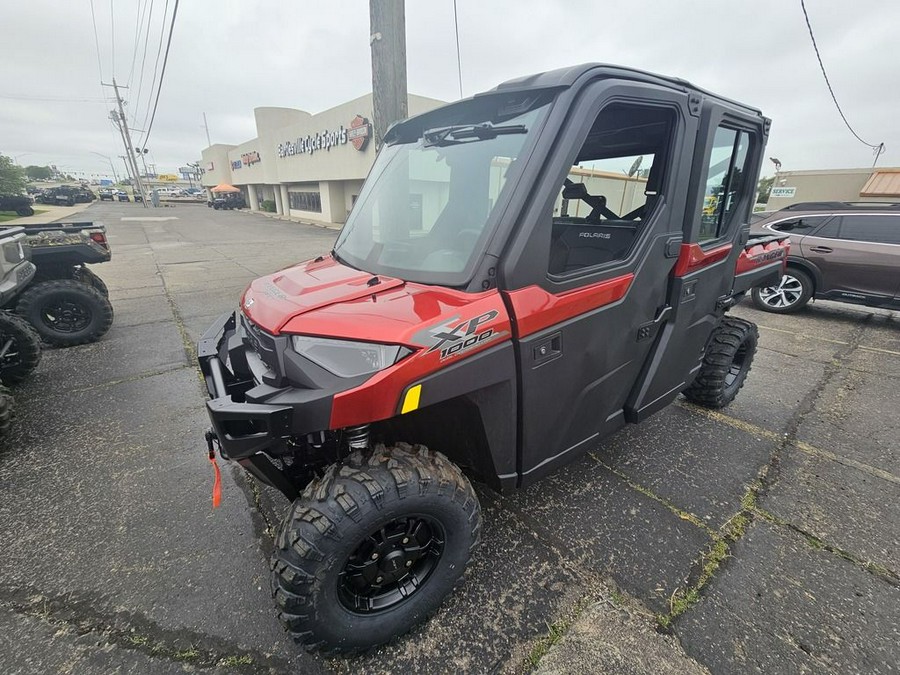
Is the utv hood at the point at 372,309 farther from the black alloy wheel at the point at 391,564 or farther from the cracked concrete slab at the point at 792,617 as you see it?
the cracked concrete slab at the point at 792,617

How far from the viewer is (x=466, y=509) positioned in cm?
167

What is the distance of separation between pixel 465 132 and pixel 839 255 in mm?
7225

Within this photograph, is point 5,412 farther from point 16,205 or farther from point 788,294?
point 16,205

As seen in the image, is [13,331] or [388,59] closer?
[13,331]

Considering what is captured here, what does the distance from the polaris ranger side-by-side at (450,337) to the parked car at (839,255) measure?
529 centimetres

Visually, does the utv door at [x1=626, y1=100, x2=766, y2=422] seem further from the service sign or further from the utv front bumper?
the service sign

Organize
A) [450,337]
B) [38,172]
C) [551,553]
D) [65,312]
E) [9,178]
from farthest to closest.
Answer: [38,172], [9,178], [65,312], [551,553], [450,337]

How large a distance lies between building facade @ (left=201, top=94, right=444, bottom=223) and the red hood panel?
11216 mm

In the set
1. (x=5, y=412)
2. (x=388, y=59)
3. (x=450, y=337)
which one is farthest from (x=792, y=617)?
(x=388, y=59)

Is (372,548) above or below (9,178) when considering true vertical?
below

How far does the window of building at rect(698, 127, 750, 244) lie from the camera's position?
2270 millimetres

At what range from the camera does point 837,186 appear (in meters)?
18.8

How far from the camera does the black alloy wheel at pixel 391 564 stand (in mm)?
1592

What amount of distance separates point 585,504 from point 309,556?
1.67 meters
